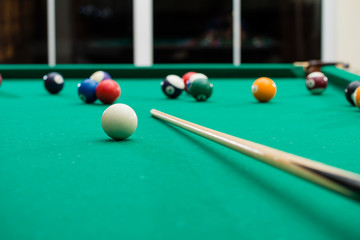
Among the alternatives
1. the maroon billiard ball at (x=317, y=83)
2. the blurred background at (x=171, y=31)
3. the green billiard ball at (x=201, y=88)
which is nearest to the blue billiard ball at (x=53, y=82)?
the green billiard ball at (x=201, y=88)

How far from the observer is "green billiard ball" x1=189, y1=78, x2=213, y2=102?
2.96m

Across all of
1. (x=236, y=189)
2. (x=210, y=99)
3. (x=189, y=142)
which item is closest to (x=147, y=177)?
(x=236, y=189)

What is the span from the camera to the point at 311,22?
8180mm

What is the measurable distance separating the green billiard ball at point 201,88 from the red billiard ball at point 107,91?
0.49 meters

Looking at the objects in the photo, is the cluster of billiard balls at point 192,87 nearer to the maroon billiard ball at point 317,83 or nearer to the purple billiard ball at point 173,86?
the purple billiard ball at point 173,86

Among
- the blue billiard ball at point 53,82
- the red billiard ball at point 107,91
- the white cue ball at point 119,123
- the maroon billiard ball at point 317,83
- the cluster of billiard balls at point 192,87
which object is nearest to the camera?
the white cue ball at point 119,123

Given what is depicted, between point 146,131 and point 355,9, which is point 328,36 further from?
point 146,131

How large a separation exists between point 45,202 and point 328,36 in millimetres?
7512

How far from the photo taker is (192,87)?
3006 mm

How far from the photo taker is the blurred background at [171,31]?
8.31m

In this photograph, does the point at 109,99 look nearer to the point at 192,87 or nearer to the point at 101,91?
the point at 101,91

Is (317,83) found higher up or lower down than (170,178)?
higher up

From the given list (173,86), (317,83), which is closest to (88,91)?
(173,86)

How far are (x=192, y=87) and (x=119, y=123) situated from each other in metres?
1.40
